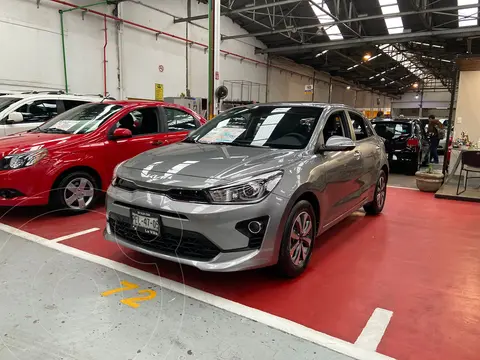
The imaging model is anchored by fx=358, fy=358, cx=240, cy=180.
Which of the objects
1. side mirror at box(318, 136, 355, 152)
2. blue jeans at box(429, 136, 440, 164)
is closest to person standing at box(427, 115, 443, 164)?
blue jeans at box(429, 136, 440, 164)

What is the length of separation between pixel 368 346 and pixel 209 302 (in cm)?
102

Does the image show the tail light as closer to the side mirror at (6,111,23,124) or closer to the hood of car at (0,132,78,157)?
the hood of car at (0,132,78,157)

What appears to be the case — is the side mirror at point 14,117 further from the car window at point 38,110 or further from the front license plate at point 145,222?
the front license plate at point 145,222

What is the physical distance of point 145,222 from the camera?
2486 mm

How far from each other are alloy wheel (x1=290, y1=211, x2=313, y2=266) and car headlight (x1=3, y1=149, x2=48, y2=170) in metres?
2.88

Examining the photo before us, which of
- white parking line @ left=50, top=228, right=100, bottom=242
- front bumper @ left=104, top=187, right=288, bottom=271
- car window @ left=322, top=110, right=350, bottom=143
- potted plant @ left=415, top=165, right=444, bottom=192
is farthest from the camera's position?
potted plant @ left=415, top=165, right=444, bottom=192

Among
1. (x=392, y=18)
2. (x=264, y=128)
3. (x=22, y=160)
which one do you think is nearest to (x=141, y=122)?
(x=22, y=160)

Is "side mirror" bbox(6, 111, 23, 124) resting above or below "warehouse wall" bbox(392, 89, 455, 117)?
below

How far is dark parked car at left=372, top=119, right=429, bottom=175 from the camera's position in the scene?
849cm

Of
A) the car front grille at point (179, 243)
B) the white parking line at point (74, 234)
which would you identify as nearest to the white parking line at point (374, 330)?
the car front grille at point (179, 243)

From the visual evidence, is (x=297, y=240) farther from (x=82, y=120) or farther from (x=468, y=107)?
(x=468, y=107)

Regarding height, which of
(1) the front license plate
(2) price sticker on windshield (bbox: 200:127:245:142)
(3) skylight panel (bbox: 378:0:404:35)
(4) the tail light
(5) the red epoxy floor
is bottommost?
(5) the red epoxy floor

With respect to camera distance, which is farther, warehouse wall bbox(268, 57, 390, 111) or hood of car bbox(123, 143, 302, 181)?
warehouse wall bbox(268, 57, 390, 111)

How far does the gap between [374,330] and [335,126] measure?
197 cm
